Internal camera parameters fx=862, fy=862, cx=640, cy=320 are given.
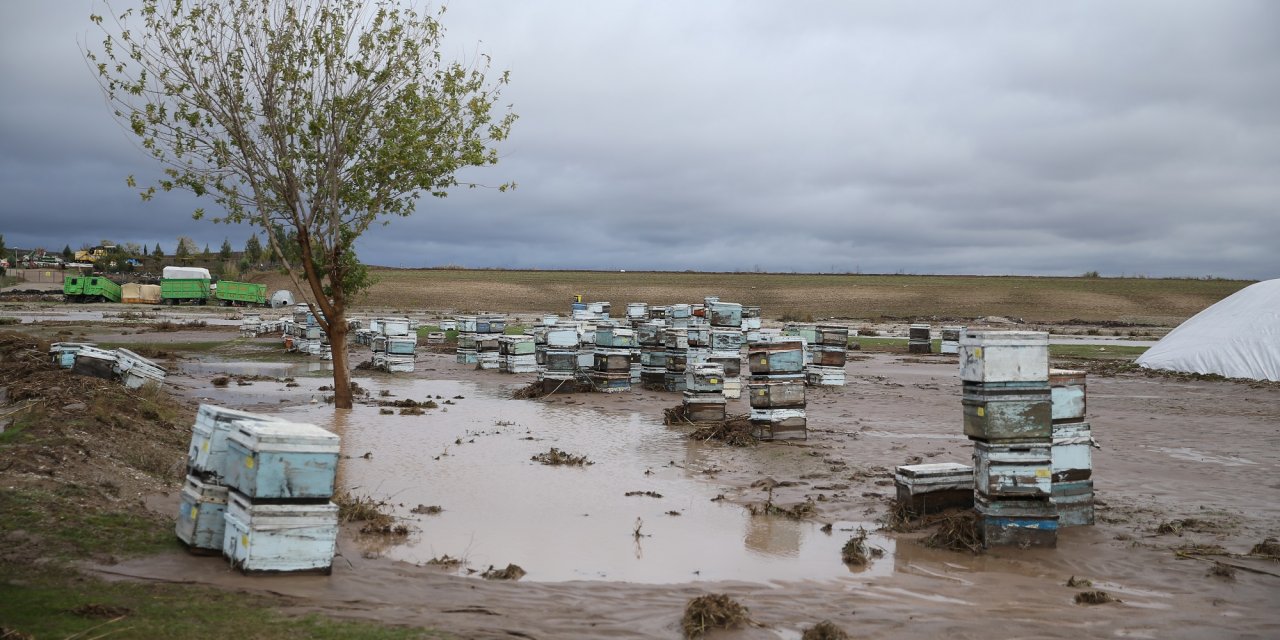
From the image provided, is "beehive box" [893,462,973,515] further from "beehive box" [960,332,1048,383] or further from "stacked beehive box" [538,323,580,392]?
"stacked beehive box" [538,323,580,392]

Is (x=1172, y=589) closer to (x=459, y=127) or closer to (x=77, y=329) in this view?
(x=459, y=127)

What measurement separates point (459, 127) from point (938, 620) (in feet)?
45.2

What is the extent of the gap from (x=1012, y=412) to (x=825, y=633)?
12.7ft

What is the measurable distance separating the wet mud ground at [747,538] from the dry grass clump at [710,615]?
116 mm

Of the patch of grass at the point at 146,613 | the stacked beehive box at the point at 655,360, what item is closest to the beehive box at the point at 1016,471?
the patch of grass at the point at 146,613

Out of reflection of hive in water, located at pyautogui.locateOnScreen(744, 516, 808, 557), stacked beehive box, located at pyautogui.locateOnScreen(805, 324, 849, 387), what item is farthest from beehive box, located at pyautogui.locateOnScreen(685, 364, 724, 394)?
stacked beehive box, located at pyautogui.locateOnScreen(805, 324, 849, 387)

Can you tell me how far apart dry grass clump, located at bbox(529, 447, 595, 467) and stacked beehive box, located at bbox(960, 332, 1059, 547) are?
20.1 ft

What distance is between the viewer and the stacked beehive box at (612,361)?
22797 millimetres

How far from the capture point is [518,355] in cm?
2725

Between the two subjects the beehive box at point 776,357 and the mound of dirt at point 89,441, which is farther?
the beehive box at point 776,357

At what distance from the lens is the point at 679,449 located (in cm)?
1486

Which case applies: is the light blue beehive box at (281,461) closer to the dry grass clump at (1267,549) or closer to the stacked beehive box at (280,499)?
the stacked beehive box at (280,499)

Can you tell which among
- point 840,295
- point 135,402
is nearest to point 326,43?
point 135,402

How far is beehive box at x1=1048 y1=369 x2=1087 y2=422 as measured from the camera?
31.3ft
